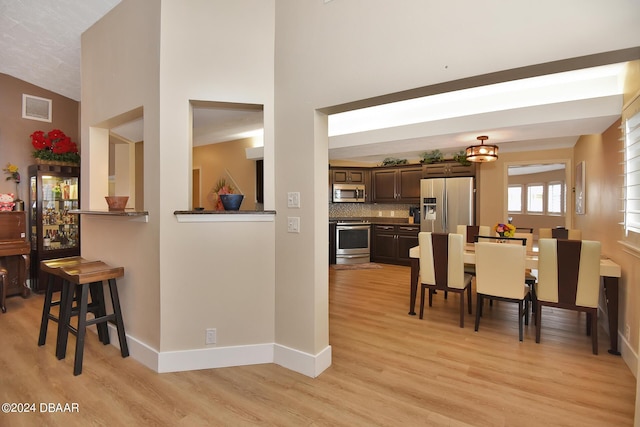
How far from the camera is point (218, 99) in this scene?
2.47 m

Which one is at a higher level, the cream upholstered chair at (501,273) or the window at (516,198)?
the window at (516,198)

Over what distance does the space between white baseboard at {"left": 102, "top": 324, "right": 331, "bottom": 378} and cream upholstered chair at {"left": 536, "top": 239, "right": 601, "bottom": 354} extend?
2220 millimetres

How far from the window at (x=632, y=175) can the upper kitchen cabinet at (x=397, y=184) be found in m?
4.31

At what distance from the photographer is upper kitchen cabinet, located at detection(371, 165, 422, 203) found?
6.97 metres

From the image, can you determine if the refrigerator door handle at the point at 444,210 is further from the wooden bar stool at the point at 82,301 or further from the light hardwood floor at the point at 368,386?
the wooden bar stool at the point at 82,301

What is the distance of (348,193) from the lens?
736 centimetres

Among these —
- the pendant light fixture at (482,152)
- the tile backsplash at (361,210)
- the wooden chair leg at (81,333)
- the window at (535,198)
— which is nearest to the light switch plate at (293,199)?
the wooden chair leg at (81,333)

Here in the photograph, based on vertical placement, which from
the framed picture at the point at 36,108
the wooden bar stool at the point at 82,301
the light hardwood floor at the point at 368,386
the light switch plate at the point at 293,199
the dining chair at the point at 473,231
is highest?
the framed picture at the point at 36,108

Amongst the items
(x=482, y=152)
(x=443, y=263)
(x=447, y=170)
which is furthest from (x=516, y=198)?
(x=443, y=263)

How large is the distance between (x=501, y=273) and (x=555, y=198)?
327 inches

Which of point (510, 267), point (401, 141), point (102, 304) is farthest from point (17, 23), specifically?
point (510, 267)

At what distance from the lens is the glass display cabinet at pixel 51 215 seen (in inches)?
178

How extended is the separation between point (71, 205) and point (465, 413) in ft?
18.9

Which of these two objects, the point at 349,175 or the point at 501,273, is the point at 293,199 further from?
the point at 349,175
